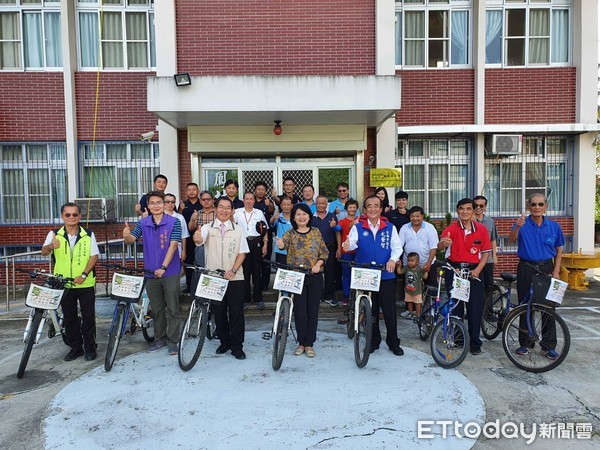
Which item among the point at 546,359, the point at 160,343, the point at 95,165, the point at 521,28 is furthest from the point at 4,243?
the point at 521,28

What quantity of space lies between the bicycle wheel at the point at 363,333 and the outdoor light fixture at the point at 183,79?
15.1 feet

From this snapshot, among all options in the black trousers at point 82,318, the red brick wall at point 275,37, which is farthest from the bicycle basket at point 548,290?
the red brick wall at point 275,37

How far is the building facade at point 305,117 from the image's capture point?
846cm

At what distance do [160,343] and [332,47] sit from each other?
6.41 meters

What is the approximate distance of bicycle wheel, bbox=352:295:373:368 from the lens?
172 inches

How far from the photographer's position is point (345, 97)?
7.25 meters

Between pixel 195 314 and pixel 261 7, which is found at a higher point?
pixel 261 7

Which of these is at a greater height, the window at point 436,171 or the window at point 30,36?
the window at point 30,36

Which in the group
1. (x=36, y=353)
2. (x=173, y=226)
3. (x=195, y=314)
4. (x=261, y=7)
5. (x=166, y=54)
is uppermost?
(x=261, y=7)

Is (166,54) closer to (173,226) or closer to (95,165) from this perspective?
(95,165)

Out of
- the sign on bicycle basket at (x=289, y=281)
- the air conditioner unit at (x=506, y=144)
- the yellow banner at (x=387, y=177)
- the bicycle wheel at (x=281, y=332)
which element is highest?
the air conditioner unit at (x=506, y=144)

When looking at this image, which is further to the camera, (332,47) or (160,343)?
(332,47)

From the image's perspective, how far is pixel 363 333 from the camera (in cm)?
449

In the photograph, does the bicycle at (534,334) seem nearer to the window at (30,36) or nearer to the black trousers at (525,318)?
the black trousers at (525,318)
